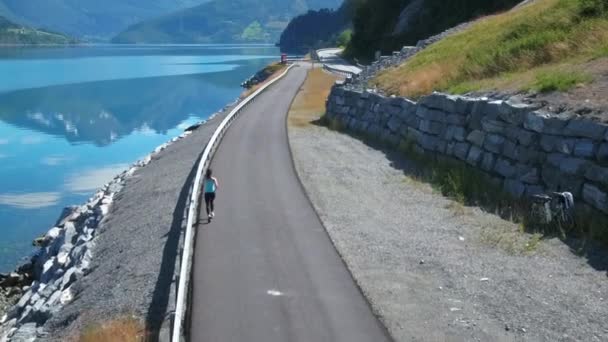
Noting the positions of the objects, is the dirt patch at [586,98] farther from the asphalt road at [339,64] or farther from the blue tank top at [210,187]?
the asphalt road at [339,64]

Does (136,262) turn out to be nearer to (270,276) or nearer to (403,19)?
(270,276)

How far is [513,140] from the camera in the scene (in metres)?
18.2

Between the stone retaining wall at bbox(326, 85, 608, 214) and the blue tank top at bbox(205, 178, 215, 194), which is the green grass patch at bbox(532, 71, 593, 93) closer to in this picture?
the stone retaining wall at bbox(326, 85, 608, 214)

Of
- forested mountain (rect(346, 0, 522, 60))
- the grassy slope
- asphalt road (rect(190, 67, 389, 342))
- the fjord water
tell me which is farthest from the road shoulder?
forested mountain (rect(346, 0, 522, 60))

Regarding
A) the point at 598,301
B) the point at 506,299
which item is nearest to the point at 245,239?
the point at 506,299

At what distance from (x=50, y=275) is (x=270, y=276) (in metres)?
11.1

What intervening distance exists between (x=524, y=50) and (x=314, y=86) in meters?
37.0

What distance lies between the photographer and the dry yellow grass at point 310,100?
3991cm

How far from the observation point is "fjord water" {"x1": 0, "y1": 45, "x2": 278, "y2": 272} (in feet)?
121

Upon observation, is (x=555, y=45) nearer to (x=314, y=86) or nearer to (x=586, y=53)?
(x=586, y=53)

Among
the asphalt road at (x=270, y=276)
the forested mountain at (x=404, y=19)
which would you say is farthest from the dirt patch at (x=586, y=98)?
the forested mountain at (x=404, y=19)

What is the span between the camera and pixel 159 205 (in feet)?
69.9

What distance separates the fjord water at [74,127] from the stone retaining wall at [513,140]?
1629 centimetres

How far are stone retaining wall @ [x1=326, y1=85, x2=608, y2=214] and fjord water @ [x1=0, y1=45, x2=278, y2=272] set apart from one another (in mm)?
16293
